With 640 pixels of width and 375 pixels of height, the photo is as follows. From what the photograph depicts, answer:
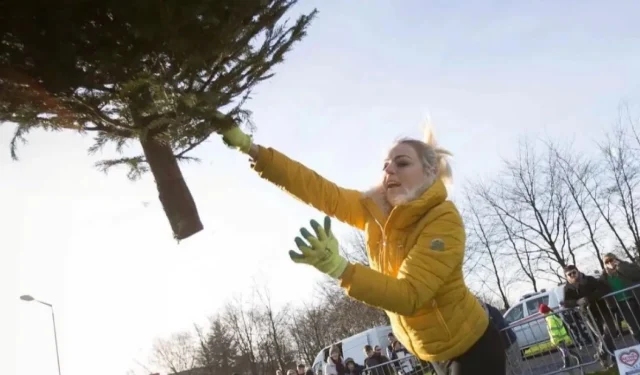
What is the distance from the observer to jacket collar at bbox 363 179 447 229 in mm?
2717

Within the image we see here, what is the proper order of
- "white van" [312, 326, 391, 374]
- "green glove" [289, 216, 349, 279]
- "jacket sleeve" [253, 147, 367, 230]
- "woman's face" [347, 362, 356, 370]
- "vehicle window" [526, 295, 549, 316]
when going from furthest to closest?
"white van" [312, 326, 391, 374] → "vehicle window" [526, 295, 549, 316] → "woman's face" [347, 362, 356, 370] → "jacket sleeve" [253, 147, 367, 230] → "green glove" [289, 216, 349, 279]

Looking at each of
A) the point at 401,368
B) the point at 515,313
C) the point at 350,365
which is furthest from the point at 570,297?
the point at 515,313

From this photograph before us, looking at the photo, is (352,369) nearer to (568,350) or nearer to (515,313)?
(568,350)

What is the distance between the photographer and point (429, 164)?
9.80 feet

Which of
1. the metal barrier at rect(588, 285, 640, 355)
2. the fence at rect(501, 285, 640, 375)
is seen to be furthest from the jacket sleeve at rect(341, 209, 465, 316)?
the metal barrier at rect(588, 285, 640, 355)

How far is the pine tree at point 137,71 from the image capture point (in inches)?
104

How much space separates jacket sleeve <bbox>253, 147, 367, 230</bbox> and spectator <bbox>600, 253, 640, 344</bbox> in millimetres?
6207

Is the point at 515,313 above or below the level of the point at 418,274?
above

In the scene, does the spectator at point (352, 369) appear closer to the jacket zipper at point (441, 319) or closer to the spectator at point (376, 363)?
the spectator at point (376, 363)

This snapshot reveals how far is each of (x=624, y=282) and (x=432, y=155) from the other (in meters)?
7.05

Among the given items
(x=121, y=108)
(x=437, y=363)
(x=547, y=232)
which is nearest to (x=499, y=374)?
(x=437, y=363)

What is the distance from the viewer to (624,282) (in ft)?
28.3

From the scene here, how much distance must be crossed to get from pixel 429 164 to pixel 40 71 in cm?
193

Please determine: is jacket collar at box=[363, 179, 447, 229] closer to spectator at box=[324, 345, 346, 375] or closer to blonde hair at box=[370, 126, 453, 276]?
blonde hair at box=[370, 126, 453, 276]
